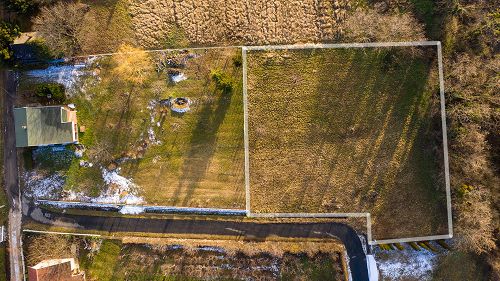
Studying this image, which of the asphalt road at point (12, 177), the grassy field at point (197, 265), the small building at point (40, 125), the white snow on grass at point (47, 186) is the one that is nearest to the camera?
the small building at point (40, 125)

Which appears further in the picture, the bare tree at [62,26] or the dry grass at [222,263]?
the dry grass at [222,263]

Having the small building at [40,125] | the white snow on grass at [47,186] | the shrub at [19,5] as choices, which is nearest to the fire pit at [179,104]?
the small building at [40,125]

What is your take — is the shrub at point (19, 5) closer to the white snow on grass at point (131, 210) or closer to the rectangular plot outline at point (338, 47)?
the rectangular plot outline at point (338, 47)

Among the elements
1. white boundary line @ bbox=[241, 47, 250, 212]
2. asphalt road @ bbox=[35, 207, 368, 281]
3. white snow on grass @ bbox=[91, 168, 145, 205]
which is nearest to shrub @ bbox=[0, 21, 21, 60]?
white snow on grass @ bbox=[91, 168, 145, 205]

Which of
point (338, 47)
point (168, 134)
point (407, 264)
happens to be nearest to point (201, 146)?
point (168, 134)

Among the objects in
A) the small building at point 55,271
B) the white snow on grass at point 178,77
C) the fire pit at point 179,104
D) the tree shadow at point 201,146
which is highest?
the white snow on grass at point 178,77
